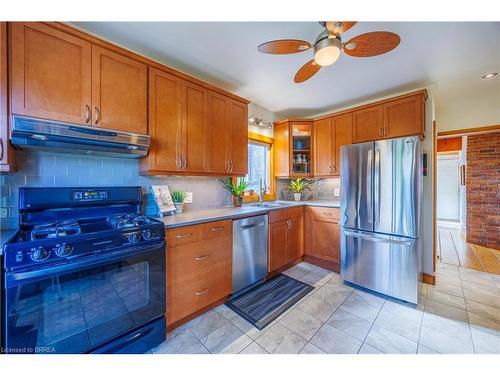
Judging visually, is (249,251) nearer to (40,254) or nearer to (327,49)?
(40,254)

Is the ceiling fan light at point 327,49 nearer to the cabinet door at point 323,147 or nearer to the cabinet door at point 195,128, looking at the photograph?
the cabinet door at point 195,128

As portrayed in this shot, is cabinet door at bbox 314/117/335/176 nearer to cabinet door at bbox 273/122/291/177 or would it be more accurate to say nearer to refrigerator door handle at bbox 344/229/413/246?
cabinet door at bbox 273/122/291/177

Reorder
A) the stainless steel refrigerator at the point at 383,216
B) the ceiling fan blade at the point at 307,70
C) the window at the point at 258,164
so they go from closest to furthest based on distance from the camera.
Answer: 1. the ceiling fan blade at the point at 307,70
2. the stainless steel refrigerator at the point at 383,216
3. the window at the point at 258,164

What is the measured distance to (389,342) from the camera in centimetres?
156

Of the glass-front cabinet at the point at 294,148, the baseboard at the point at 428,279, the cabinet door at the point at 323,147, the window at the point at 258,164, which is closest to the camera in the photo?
the baseboard at the point at 428,279

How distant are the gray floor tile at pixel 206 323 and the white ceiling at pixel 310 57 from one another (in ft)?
8.14

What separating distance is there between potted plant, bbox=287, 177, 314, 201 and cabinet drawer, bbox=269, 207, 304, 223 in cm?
51

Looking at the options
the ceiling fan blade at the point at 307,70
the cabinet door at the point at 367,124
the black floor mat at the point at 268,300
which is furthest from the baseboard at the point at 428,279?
the ceiling fan blade at the point at 307,70

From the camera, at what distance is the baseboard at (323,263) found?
2.78 m

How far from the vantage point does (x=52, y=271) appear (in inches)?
43.1

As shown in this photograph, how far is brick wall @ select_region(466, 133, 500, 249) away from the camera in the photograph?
146 inches
